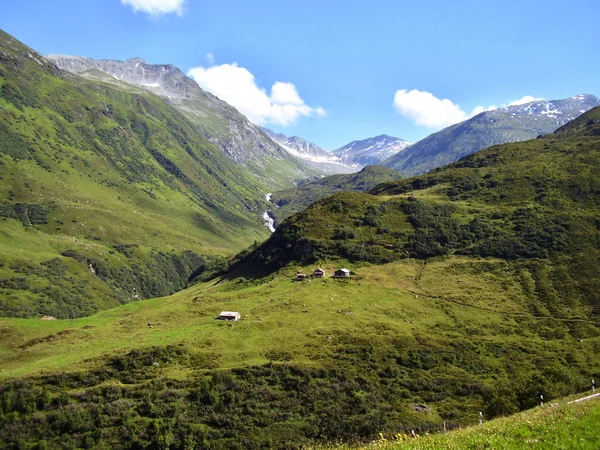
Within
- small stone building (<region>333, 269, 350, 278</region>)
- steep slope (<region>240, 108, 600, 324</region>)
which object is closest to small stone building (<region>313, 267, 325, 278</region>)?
small stone building (<region>333, 269, 350, 278</region>)

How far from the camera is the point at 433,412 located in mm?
84500

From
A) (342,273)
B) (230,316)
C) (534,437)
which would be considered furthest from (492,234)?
(534,437)

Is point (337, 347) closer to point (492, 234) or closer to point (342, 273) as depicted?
point (342, 273)

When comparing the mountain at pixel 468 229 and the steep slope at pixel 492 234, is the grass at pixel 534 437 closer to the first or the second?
the steep slope at pixel 492 234

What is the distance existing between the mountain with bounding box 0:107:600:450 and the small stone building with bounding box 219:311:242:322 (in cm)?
196

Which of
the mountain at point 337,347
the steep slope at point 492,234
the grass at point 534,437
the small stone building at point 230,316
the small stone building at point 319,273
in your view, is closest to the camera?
the grass at point 534,437

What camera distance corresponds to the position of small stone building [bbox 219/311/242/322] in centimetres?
11519

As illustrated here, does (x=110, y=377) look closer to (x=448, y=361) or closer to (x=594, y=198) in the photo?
(x=448, y=361)

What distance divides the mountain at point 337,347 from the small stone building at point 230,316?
6.44ft

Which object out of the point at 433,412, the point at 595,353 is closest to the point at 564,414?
the point at 433,412

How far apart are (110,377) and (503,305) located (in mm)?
109080

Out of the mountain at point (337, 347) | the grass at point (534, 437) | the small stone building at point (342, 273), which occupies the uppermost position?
the grass at point (534, 437)

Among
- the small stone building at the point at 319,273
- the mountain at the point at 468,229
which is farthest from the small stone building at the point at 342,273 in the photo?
the mountain at the point at 468,229

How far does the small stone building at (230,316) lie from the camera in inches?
4535
